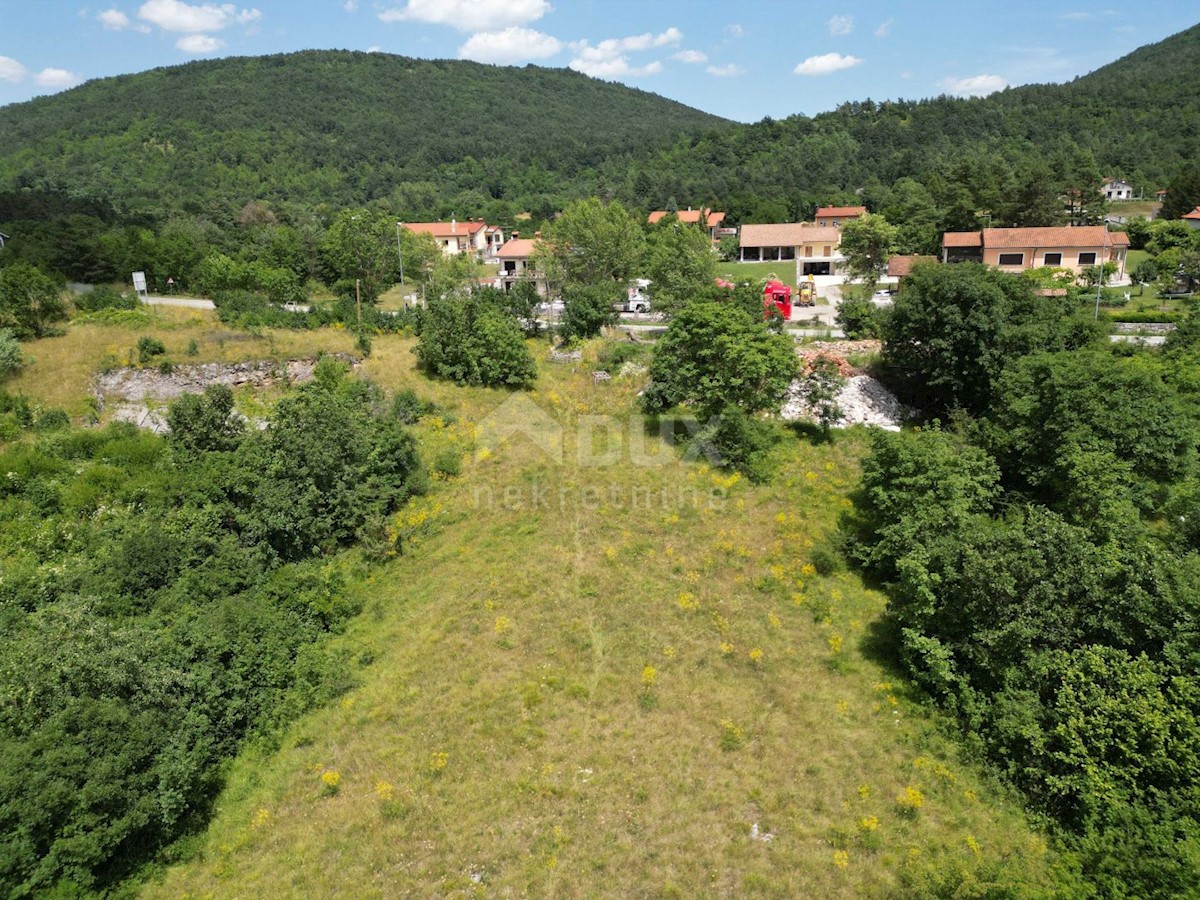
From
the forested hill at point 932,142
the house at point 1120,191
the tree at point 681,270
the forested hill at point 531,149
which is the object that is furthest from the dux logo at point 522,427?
the house at point 1120,191

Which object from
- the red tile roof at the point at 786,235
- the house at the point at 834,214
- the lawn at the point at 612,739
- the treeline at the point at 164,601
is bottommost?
the lawn at the point at 612,739

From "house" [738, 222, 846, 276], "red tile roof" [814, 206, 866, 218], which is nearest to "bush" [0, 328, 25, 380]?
"house" [738, 222, 846, 276]

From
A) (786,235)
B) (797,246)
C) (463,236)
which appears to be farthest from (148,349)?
(786,235)

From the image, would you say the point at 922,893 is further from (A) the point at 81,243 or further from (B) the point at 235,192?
(B) the point at 235,192

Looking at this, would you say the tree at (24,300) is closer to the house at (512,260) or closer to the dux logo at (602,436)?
the dux logo at (602,436)

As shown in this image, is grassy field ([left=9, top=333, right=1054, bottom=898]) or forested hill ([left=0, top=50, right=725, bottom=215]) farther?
forested hill ([left=0, top=50, right=725, bottom=215])

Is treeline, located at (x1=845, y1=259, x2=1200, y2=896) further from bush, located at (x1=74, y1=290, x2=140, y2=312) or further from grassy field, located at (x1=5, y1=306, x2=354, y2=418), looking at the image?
bush, located at (x1=74, y1=290, x2=140, y2=312)

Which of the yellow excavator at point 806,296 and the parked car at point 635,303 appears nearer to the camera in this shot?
the parked car at point 635,303

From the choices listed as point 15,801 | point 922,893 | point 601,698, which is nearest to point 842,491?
point 601,698
